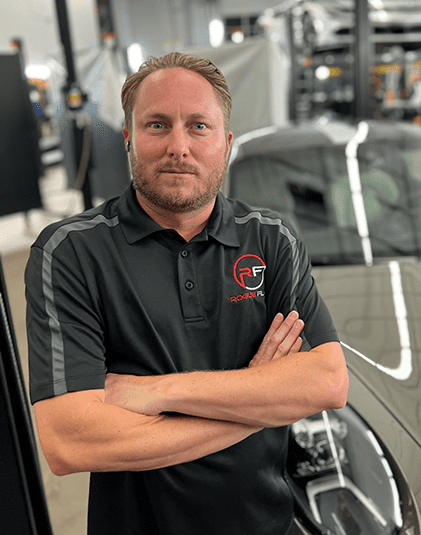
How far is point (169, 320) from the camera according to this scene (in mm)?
931

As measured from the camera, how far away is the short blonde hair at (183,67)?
0.91 meters

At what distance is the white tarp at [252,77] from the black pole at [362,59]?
56cm

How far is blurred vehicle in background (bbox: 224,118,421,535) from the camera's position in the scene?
1.00m

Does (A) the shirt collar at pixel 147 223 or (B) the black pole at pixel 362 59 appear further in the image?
(B) the black pole at pixel 362 59

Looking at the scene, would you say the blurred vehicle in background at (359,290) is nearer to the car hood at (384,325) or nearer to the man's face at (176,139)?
the car hood at (384,325)

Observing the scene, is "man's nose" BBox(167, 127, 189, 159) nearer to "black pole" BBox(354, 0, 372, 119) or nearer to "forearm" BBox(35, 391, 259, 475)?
"forearm" BBox(35, 391, 259, 475)

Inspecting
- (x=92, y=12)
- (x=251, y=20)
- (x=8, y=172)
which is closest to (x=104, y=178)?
(x=92, y=12)

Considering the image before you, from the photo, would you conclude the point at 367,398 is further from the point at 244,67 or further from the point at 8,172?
the point at 8,172

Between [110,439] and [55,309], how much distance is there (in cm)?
25

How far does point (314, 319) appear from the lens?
1.00 meters

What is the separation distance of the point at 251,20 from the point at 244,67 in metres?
13.1

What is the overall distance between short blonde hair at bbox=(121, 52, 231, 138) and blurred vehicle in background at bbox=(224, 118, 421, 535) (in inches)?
13.7

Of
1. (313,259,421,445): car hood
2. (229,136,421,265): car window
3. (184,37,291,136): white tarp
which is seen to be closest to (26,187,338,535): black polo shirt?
(313,259,421,445): car hood

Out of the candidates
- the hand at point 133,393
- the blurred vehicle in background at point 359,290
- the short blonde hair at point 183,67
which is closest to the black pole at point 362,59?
the blurred vehicle in background at point 359,290
